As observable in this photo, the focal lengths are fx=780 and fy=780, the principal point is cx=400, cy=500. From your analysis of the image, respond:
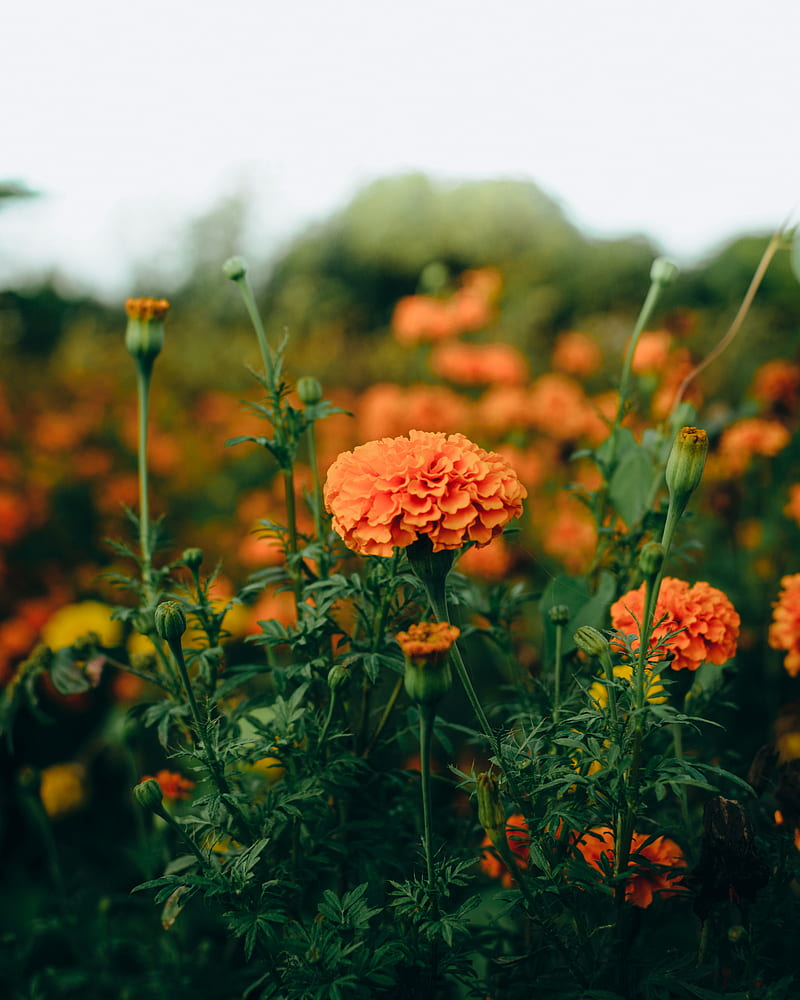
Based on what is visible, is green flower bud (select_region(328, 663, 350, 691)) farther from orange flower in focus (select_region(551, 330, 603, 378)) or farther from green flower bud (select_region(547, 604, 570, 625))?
orange flower in focus (select_region(551, 330, 603, 378))

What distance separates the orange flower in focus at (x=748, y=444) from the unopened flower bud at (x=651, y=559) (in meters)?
1.17

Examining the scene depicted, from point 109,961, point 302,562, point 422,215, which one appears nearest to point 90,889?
point 109,961

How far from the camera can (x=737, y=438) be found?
1.75 m

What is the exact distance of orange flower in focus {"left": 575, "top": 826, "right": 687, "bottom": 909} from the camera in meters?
0.69

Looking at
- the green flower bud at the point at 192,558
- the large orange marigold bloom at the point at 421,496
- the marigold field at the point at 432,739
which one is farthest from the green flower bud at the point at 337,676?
the green flower bud at the point at 192,558

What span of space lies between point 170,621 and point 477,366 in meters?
1.93

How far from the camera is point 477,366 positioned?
2.48 meters

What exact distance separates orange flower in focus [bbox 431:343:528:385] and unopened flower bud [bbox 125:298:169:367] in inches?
61.3

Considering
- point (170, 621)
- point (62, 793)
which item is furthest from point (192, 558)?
point (62, 793)

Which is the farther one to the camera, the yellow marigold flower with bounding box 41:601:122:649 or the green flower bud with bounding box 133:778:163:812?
the yellow marigold flower with bounding box 41:601:122:649

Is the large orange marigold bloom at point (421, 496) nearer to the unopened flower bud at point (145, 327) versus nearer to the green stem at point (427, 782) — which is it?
the green stem at point (427, 782)

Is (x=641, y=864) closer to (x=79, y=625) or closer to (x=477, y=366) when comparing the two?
(x=79, y=625)

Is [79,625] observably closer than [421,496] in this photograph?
No

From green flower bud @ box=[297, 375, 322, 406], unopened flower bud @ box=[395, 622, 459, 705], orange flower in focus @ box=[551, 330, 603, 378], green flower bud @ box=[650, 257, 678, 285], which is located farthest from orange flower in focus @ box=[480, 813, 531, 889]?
orange flower in focus @ box=[551, 330, 603, 378]
